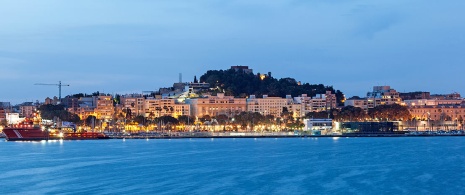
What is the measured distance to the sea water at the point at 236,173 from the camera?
33406 millimetres

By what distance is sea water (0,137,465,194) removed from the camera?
33.4m

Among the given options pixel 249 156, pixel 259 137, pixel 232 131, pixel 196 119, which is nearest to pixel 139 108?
pixel 196 119

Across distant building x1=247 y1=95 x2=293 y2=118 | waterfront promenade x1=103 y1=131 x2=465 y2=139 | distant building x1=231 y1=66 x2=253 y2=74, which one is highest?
distant building x1=231 y1=66 x2=253 y2=74

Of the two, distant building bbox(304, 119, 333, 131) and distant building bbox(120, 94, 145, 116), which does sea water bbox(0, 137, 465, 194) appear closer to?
distant building bbox(304, 119, 333, 131)

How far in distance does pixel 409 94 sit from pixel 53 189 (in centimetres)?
11625

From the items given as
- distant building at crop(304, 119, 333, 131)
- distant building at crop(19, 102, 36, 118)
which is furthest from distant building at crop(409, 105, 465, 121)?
distant building at crop(19, 102, 36, 118)

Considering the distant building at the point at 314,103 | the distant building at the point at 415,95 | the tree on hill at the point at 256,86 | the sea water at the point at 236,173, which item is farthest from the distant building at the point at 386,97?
the sea water at the point at 236,173

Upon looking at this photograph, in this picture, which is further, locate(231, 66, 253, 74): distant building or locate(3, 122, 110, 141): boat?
locate(231, 66, 253, 74): distant building

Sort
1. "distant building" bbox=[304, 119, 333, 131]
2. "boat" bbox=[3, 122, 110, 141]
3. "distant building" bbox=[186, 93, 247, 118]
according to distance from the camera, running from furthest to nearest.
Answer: "distant building" bbox=[186, 93, 247, 118] → "distant building" bbox=[304, 119, 333, 131] → "boat" bbox=[3, 122, 110, 141]

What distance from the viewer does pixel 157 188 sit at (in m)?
33.7

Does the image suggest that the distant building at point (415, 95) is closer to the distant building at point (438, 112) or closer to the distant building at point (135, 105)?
the distant building at point (438, 112)

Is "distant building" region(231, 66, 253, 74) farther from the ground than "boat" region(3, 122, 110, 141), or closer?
farther from the ground

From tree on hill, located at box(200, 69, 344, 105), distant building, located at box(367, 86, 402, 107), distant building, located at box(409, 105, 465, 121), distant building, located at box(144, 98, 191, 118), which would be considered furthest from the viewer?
tree on hill, located at box(200, 69, 344, 105)

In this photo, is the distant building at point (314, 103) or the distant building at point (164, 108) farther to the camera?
the distant building at point (314, 103)
